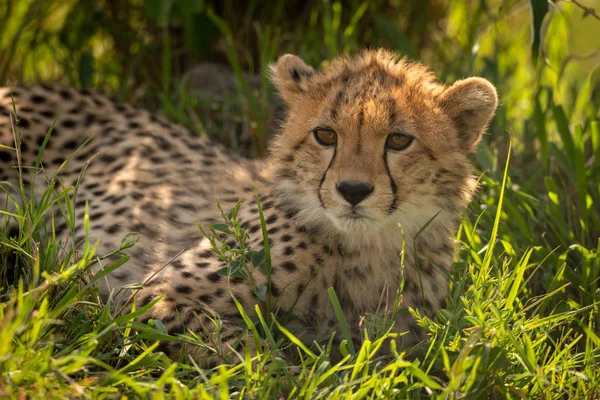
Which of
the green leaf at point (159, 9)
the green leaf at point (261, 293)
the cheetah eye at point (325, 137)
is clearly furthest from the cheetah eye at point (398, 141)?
the green leaf at point (159, 9)

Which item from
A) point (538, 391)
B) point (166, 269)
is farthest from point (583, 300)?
point (166, 269)

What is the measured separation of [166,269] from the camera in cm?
260

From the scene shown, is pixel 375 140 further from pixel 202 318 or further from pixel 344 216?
pixel 202 318

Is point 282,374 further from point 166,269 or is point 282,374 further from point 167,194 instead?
point 167,194

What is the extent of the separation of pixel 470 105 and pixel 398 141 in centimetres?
33

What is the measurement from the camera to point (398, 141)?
2408 millimetres

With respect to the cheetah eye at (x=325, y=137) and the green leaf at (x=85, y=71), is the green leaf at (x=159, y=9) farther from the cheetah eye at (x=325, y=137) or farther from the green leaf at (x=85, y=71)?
the cheetah eye at (x=325, y=137)

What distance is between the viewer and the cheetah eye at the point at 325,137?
2430mm

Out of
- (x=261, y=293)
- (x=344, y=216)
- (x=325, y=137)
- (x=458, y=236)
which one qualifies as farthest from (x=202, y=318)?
(x=458, y=236)

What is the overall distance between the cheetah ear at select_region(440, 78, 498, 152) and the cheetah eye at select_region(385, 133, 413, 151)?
253mm

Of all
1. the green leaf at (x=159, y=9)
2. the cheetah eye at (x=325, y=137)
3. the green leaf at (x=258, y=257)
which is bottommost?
→ the green leaf at (x=258, y=257)

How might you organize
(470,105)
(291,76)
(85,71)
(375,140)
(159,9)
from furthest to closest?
(85,71), (159,9), (291,76), (470,105), (375,140)

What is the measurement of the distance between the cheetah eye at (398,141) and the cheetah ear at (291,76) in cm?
43

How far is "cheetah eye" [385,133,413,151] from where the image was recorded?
240 cm
